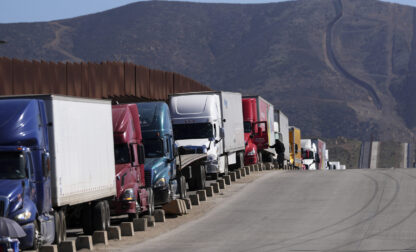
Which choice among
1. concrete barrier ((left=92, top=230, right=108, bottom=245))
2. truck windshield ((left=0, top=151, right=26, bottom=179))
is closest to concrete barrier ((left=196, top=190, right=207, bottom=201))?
concrete barrier ((left=92, top=230, right=108, bottom=245))

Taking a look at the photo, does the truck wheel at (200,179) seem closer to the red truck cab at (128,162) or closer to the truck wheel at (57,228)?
the red truck cab at (128,162)

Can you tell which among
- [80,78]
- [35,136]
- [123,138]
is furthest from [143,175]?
[80,78]

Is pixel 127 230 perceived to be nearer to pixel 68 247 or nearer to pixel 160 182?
pixel 68 247

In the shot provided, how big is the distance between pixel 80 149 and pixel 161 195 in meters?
7.32

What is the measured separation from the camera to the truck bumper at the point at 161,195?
2586 centimetres

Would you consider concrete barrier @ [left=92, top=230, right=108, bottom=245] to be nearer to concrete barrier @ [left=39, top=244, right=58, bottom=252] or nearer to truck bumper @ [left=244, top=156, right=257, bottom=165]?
concrete barrier @ [left=39, top=244, right=58, bottom=252]

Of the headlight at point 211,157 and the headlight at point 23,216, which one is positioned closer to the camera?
the headlight at point 23,216

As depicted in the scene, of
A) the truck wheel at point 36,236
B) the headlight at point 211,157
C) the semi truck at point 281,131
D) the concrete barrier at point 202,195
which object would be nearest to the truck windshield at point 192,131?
the headlight at point 211,157

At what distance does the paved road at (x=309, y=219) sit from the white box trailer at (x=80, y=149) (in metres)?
1.72

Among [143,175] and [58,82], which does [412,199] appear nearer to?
[143,175]

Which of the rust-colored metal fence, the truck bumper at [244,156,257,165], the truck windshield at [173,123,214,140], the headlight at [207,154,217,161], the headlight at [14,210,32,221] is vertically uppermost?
the rust-colored metal fence

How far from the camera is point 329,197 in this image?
29531mm

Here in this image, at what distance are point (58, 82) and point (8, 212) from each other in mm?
18834

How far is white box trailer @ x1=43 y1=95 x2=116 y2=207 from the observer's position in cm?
1748
